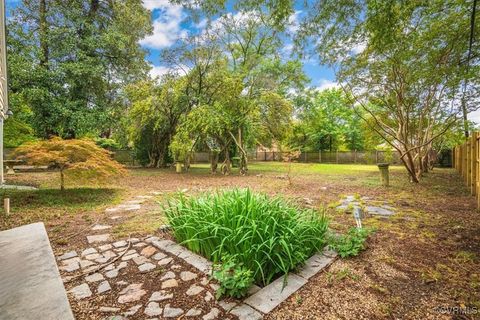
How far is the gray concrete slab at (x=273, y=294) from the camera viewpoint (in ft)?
5.54

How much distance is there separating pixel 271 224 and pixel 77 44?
11.6 meters

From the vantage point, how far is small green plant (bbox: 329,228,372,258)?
2445 mm

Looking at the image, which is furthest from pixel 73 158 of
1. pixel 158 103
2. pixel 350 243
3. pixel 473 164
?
pixel 473 164

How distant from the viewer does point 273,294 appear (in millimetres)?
1812

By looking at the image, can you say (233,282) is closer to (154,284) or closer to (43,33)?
(154,284)

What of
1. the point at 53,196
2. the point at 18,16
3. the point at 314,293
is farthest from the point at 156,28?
the point at 314,293

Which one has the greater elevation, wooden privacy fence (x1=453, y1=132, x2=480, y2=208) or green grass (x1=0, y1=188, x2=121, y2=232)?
wooden privacy fence (x1=453, y1=132, x2=480, y2=208)

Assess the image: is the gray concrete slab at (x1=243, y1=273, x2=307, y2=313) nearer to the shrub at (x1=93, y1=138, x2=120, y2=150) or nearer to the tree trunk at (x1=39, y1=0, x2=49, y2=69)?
the tree trunk at (x1=39, y1=0, x2=49, y2=69)

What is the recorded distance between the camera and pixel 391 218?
3871 millimetres

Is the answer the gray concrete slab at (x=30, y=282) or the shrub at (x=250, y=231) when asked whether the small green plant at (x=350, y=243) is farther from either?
the gray concrete slab at (x=30, y=282)

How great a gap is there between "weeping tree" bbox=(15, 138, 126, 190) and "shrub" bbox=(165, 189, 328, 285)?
Answer: 10.1 ft

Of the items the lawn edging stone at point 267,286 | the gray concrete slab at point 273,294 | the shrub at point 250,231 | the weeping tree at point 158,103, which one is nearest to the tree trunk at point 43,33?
the weeping tree at point 158,103

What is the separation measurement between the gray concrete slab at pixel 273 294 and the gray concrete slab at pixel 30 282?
120 cm

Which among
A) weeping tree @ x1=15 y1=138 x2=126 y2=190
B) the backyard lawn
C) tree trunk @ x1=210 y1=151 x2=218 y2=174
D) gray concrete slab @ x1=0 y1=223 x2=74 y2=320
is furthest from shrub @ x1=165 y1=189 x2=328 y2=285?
tree trunk @ x1=210 y1=151 x2=218 y2=174
